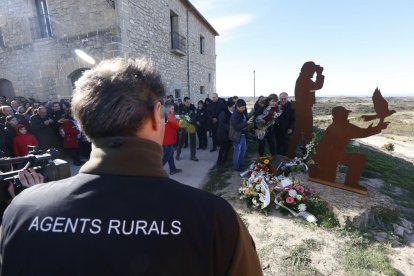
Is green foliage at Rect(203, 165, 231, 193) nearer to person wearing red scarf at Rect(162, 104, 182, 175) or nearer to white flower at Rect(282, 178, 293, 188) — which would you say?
person wearing red scarf at Rect(162, 104, 182, 175)

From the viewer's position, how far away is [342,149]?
4.89 metres

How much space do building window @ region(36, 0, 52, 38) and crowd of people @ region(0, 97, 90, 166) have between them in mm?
3540

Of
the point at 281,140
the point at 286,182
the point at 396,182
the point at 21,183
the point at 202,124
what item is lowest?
the point at 396,182

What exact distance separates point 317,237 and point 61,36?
402 inches

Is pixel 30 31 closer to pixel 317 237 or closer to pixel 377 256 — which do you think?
pixel 317 237

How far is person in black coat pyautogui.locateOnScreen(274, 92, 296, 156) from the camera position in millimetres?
6320

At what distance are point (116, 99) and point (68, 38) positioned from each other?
9962 mm

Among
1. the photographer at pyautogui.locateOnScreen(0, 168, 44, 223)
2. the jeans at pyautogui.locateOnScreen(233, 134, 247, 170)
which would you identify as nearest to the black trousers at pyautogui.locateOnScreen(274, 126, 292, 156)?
the jeans at pyautogui.locateOnScreen(233, 134, 247, 170)

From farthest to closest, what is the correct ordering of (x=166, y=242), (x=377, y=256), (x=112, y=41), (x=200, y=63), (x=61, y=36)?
(x=200, y=63)
(x=61, y=36)
(x=112, y=41)
(x=377, y=256)
(x=166, y=242)

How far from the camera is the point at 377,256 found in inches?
129

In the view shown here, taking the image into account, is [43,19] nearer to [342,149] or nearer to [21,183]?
[21,183]

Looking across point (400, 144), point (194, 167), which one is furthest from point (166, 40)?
point (400, 144)

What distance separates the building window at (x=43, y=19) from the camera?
9416 millimetres

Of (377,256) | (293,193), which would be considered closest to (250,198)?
(293,193)
